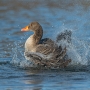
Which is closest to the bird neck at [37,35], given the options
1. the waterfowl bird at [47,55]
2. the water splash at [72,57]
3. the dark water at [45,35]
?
the waterfowl bird at [47,55]

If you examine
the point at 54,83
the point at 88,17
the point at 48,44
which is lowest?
the point at 54,83

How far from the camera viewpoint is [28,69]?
12.3 metres

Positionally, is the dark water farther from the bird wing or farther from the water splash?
the bird wing

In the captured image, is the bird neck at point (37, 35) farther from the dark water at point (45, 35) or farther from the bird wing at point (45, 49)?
the dark water at point (45, 35)

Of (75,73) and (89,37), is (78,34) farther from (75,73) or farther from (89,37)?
(75,73)

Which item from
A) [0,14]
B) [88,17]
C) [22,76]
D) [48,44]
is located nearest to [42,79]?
[22,76]

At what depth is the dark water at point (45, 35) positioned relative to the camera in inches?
426

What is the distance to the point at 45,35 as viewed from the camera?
17.6 m

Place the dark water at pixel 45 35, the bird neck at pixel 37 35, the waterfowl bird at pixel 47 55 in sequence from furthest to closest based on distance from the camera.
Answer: the bird neck at pixel 37 35 < the waterfowl bird at pixel 47 55 < the dark water at pixel 45 35

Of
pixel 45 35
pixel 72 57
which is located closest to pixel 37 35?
pixel 72 57

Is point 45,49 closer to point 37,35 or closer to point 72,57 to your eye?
point 37,35

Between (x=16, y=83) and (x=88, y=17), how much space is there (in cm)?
953

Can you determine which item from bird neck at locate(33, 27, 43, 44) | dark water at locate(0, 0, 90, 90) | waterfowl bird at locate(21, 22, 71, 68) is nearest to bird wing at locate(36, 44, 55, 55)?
waterfowl bird at locate(21, 22, 71, 68)

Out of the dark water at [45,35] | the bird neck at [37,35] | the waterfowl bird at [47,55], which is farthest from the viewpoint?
the bird neck at [37,35]
